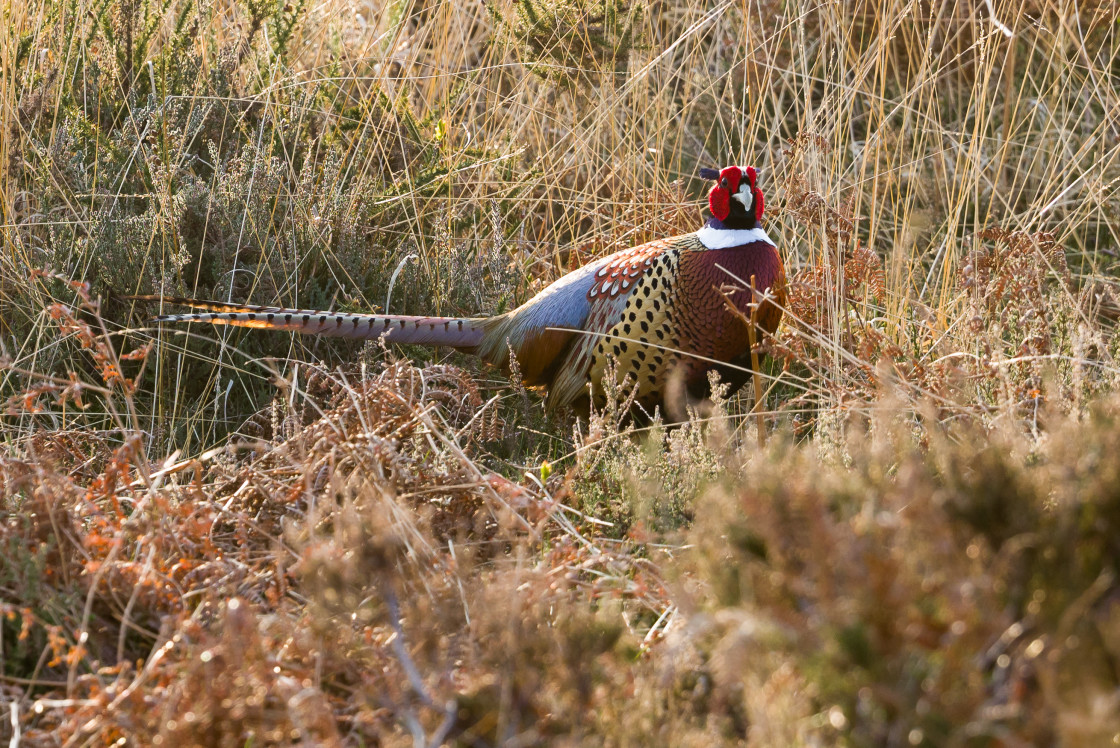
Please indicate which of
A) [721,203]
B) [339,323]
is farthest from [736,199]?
[339,323]

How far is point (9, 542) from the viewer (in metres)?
2.06

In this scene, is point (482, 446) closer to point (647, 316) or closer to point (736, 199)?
point (647, 316)

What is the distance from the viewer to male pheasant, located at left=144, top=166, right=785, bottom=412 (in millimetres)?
3152

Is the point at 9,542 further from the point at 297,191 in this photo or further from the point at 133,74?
the point at 133,74

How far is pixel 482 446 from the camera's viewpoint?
10.3 ft

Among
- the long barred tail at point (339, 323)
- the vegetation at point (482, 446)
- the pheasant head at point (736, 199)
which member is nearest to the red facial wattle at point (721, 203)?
the pheasant head at point (736, 199)

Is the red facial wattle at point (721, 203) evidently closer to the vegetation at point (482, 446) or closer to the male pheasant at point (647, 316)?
the male pheasant at point (647, 316)

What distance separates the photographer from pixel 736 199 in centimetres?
321

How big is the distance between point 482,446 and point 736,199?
102 centimetres

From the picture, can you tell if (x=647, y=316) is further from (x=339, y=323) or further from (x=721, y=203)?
(x=339, y=323)

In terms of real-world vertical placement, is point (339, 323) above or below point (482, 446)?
above

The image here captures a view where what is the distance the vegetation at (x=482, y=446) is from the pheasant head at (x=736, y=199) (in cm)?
14

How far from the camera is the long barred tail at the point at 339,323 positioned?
3131mm

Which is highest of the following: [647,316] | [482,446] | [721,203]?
[721,203]
